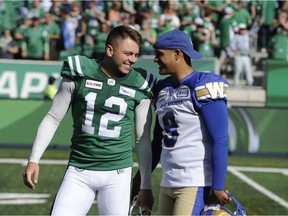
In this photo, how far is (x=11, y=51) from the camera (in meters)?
18.1

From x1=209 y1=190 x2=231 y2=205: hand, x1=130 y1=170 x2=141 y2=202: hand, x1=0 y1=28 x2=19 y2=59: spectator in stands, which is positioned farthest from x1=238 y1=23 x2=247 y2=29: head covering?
x1=209 y1=190 x2=231 y2=205: hand

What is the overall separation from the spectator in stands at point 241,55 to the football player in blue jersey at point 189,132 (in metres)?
13.2

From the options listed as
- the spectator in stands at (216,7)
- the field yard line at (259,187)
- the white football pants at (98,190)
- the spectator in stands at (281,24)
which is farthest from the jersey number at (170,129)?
the spectator in stands at (216,7)

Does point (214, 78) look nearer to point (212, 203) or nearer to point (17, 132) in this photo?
point (212, 203)

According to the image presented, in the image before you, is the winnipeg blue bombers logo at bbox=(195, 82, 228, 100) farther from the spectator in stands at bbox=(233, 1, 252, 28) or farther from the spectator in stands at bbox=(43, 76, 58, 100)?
→ the spectator in stands at bbox=(233, 1, 252, 28)

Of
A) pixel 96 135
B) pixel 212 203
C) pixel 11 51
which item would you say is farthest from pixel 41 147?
pixel 11 51

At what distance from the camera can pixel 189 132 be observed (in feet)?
16.3

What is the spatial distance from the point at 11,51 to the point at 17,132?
3191 millimetres

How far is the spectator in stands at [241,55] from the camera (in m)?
18.2

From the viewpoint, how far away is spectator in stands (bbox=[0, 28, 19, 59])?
18.1 meters

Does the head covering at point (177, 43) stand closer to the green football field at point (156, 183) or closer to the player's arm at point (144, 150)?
the player's arm at point (144, 150)

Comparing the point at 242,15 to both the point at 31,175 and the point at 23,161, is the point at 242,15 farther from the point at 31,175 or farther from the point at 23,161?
the point at 31,175

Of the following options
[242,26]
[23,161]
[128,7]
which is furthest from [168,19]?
[23,161]

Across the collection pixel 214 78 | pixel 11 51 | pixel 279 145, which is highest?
pixel 214 78
